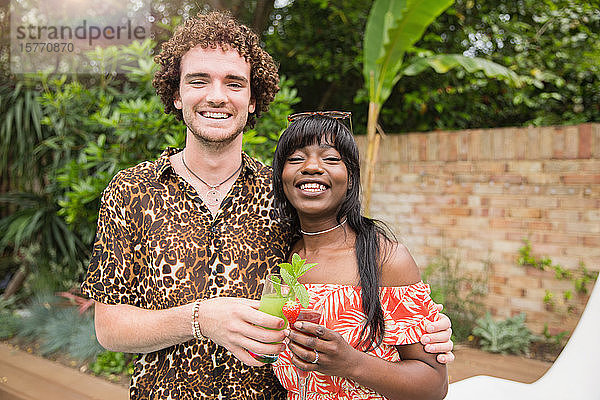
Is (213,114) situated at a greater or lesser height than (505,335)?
greater

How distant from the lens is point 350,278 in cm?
169

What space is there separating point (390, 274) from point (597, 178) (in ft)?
12.8

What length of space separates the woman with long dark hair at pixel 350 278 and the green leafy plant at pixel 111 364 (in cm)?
354

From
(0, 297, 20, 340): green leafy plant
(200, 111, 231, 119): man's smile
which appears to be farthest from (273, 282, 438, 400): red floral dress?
(0, 297, 20, 340): green leafy plant

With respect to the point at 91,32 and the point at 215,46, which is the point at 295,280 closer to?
the point at 215,46

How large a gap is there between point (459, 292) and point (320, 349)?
4480mm

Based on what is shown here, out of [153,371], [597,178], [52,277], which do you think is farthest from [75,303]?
[597,178]

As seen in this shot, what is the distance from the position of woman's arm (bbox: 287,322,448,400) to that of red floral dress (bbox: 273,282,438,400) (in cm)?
6

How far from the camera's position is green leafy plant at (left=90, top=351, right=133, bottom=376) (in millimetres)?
4797

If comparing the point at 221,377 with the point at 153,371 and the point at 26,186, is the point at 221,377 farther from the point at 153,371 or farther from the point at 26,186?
the point at 26,186

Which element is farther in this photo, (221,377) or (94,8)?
(94,8)

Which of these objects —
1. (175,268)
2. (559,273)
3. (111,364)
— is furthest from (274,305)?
(559,273)

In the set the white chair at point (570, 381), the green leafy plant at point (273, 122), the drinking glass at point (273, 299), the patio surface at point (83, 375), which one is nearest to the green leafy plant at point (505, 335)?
the patio surface at point (83, 375)

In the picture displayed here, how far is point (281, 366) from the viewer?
5.70 ft
